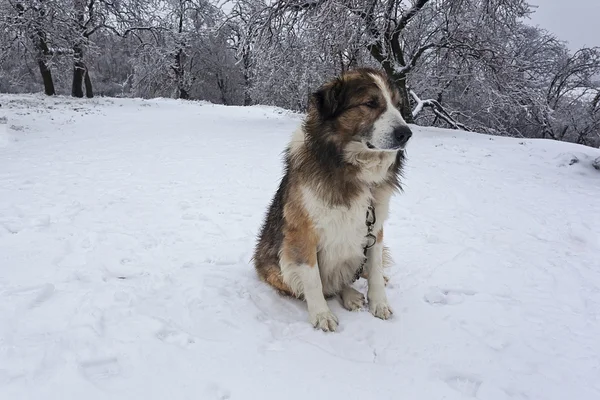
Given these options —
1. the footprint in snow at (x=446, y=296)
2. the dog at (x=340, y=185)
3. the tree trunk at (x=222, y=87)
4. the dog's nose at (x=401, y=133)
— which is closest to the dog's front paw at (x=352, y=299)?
the dog at (x=340, y=185)

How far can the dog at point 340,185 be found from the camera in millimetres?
2576

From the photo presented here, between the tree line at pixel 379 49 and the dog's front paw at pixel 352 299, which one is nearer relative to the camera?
the dog's front paw at pixel 352 299

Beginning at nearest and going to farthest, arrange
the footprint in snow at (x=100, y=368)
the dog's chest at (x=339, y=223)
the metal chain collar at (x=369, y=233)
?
the footprint in snow at (x=100, y=368), the dog's chest at (x=339, y=223), the metal chain collar at (x=369, y=233)

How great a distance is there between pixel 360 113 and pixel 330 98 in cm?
25

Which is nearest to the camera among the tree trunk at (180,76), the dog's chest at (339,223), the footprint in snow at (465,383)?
the footprint in snow at (465,383)

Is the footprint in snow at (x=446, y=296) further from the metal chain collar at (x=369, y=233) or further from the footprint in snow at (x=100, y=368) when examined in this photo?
the footprint in snow at (x=100, y=368)

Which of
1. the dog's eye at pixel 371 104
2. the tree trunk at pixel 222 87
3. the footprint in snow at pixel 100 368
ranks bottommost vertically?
the footprint in snow at pixel 100 368

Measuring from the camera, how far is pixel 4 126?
1051cm

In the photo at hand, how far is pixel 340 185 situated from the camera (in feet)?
8.50

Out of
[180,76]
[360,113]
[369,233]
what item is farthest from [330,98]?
[180,76]

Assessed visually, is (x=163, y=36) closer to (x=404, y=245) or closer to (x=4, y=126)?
(x=4, y=126)

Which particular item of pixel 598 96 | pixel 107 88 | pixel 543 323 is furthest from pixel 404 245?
pixel 107 88

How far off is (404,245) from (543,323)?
1680 mm

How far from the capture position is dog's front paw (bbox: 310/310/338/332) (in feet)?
8.76
